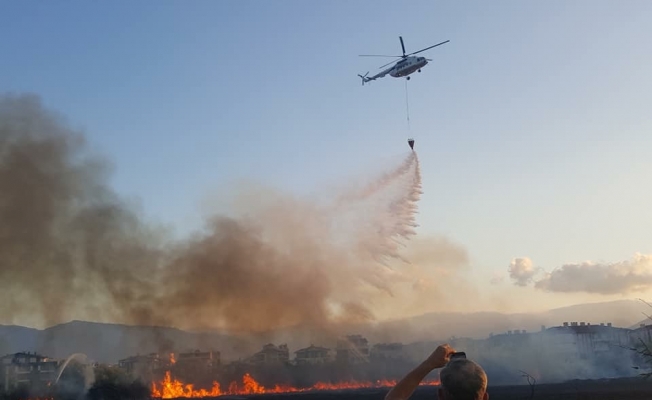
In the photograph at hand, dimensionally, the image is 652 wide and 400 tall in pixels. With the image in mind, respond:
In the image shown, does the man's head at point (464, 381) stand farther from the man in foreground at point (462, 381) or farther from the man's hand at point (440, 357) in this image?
the man's hand at point (440, 357)

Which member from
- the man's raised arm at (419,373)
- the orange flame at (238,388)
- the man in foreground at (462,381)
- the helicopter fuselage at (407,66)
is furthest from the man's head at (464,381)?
the orange flame at (238,388)

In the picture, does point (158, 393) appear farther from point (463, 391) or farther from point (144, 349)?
point (463, 391)

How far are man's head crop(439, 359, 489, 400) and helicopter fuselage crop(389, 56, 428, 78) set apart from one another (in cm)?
6351

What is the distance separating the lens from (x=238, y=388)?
116 meters

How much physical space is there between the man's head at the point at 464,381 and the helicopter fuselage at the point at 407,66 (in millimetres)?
63508

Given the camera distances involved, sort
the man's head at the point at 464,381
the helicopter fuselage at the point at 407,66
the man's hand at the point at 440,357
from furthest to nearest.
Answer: the helicopter fuselage at the point at 407,66 < the man's hand at the point at 440,357 < the man's head at the point at 464,381

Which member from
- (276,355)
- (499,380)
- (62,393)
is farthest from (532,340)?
(62,393)

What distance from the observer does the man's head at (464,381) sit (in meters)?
4.40

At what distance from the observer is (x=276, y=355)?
148 metres

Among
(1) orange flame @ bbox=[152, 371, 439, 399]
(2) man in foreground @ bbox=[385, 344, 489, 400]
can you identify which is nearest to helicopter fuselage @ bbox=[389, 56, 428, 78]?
(1) orange flame @ bbox=[152, 371, 439, 399]

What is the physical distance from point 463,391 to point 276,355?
147m

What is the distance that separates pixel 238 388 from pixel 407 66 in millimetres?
71133

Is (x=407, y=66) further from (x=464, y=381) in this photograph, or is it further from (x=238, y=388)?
(x=238, y=388)

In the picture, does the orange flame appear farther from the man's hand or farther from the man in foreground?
the man in foreground
